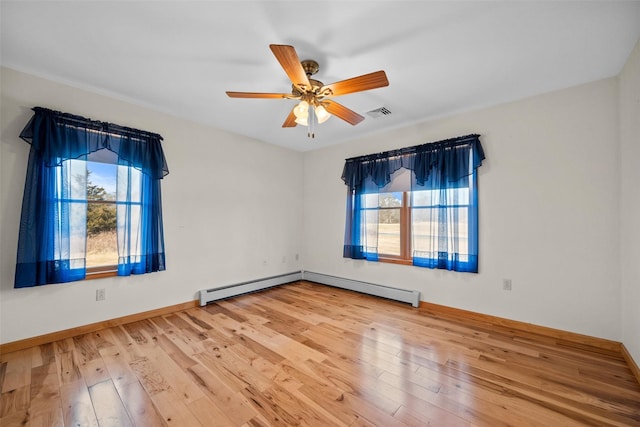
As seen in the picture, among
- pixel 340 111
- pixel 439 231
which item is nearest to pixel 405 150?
pixel 439 231

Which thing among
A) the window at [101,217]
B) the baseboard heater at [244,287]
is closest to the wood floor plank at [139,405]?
the window at [101,217]

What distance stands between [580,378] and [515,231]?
4.74 feet

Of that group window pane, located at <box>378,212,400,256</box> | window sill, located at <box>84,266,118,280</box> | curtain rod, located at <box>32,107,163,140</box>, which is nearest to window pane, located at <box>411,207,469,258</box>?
window pane, located at <box>378,212,400,256</box>

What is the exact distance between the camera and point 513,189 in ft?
9.66

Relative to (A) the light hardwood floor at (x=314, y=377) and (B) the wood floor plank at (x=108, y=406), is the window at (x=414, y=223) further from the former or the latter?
(B) the wood floor plank at (x=108, y=406)

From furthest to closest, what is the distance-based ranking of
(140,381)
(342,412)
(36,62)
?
(36,62)
(140,381)
(342,412)

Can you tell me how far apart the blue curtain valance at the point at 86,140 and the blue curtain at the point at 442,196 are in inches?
124

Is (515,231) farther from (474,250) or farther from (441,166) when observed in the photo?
(441,166)

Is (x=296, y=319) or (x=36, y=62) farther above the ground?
→ (x=36, y=62)

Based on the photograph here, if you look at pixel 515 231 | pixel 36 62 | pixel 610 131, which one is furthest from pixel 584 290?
pixel 36 62

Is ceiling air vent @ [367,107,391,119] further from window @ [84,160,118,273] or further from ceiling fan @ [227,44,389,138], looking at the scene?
window @ [84,160,118,273]

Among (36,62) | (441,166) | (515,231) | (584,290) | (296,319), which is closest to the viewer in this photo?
(36,62)

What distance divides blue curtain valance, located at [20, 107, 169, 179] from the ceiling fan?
5.26 ft

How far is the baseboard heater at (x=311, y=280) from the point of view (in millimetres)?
3627
